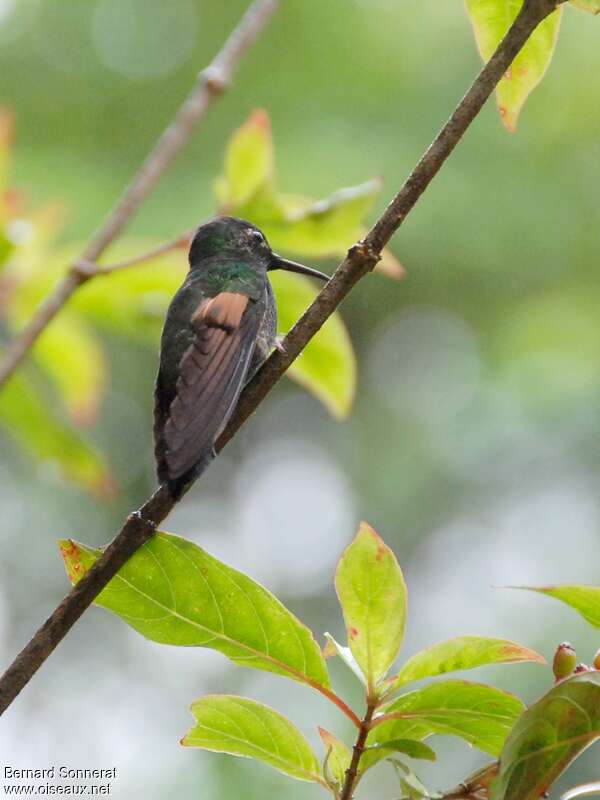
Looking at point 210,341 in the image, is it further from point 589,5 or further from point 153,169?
point 589,5

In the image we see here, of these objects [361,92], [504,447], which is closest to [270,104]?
[361,92]

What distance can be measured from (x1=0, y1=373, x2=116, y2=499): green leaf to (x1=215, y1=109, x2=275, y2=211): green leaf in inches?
26.4

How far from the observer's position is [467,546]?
966 centimetres

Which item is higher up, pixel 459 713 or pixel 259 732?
pixel 459 713

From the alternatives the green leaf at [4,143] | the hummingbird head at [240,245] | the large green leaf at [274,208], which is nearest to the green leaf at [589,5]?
the large green leaf at [274,208]

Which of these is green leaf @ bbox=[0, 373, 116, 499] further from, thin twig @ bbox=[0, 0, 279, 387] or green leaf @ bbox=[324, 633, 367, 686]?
green leaf @ bbox=[324, 633, 367, 686]

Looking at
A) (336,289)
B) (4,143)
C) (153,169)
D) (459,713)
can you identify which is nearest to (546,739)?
(459,713)

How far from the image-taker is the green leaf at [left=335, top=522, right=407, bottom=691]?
1.53 m

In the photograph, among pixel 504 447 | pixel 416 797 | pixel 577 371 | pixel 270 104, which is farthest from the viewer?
pixel 270 104

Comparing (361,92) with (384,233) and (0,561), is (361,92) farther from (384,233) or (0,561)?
(384,233)

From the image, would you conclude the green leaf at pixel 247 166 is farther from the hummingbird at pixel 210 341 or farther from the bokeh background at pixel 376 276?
the bokeh background at pixel 376 276

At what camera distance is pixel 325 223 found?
233 cm

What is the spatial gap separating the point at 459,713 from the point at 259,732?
283mm

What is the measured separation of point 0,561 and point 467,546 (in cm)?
438
